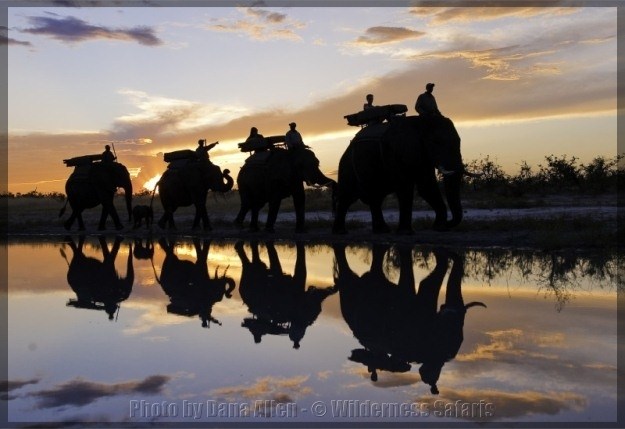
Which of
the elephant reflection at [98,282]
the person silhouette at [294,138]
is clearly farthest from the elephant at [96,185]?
the elephant reflection at [98,282]

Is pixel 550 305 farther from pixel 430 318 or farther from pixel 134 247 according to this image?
pixel 134 247

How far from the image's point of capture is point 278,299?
887 centimetres

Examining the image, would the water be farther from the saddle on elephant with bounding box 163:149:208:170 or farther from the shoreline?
the saddle on elephant with bounding box 163:149:208:170

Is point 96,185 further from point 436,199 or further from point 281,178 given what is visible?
point 436,199

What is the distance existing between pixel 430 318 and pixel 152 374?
9.80ft

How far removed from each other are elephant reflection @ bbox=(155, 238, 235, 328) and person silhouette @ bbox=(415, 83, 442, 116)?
5938 mm

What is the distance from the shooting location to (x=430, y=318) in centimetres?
720

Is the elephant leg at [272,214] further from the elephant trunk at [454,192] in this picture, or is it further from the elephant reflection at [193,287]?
the elephant reflection at [193,287]

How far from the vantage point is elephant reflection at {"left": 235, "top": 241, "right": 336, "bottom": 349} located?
7.14 metres

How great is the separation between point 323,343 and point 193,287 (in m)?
4.20

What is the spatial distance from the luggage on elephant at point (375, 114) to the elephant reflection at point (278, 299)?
5613mm

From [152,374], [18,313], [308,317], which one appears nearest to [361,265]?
[308,317]

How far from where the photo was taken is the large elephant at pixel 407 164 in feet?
52.0

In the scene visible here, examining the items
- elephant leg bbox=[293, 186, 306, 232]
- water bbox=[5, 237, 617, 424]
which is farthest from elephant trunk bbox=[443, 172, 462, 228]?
elephant leg bbox=[293, 186, 306, 232]
